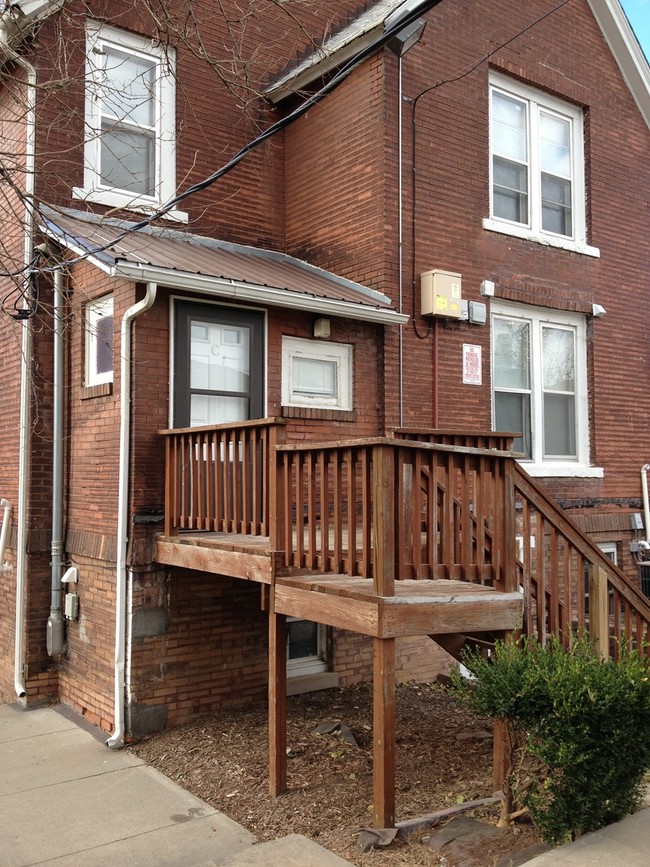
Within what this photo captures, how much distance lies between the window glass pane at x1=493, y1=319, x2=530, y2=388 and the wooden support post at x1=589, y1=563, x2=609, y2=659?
135 inches

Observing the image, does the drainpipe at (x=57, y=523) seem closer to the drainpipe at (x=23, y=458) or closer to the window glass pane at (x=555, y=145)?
the drainpipe at (x=23, y=458)

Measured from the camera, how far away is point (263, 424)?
555 cm

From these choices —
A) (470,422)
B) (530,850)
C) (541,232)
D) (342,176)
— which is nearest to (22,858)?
(530,850)

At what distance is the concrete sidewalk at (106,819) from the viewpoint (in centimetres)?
469

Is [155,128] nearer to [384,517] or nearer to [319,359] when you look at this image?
[319,359]

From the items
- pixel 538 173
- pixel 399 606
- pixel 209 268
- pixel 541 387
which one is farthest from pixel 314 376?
pixel 538 173

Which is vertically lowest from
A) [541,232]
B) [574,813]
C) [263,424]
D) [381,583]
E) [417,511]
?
[574,813]

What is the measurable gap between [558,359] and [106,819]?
7.17 meters

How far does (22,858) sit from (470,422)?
19.3 ft

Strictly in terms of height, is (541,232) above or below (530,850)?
above

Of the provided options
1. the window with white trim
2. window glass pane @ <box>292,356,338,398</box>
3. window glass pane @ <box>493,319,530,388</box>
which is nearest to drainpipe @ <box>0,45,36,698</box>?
the window with white trim

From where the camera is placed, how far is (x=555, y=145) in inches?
392

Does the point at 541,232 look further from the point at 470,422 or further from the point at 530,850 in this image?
the point at 530,850

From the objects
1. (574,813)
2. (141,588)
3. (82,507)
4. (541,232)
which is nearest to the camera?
(574,813)
